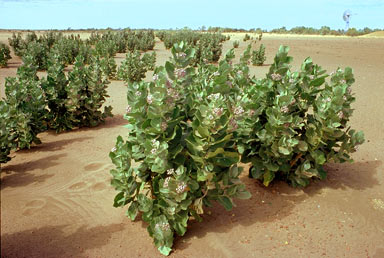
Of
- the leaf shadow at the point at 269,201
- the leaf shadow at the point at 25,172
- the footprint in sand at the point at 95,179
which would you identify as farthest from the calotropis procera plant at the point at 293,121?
the leaf shadow at the point at 25,172

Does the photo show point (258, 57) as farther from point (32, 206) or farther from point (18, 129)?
point (32, 206)

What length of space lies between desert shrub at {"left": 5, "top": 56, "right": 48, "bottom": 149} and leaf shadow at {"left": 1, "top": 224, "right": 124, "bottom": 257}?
8.04 feet

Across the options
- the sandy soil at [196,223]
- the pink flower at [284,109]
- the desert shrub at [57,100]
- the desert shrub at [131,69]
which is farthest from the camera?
the desert shrub at [131,69]

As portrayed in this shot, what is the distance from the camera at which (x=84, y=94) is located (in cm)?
608

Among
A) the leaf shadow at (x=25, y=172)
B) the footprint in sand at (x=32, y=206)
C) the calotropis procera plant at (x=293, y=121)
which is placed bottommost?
the leaf shadow at (x=25, y=172)

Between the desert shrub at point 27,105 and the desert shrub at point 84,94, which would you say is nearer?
the desert shrub at point 27,105

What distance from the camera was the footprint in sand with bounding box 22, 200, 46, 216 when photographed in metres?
3.27

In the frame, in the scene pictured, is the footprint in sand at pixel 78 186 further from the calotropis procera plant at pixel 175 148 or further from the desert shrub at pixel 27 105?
the desert shrub at pixel 27 105

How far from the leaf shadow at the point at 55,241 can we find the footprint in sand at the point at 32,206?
0.36m

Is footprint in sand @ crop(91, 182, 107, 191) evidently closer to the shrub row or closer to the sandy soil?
the sandy soil

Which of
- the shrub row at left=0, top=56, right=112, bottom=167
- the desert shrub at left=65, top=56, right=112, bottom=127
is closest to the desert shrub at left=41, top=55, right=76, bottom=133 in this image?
the shrub row at left=0, top=56, right=112, bottom=167

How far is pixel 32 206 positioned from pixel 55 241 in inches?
30.9

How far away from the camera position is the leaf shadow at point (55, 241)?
263 cm

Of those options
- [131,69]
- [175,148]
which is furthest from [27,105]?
[131,69]
